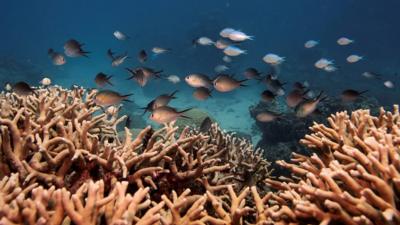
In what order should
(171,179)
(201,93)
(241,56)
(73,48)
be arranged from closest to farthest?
(171,179) → (201,93) → (73,48) → (241,56)

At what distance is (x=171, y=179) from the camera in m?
3.25

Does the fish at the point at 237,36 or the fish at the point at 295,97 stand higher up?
the fish at the point at 237,36

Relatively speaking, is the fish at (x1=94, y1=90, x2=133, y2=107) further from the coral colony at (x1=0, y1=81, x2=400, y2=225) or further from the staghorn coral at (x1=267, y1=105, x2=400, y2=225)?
the staghorn coral at (x1=267, y1=105, x2=400, y2=225)

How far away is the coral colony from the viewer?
2004mm

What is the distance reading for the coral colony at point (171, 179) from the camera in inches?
78.9

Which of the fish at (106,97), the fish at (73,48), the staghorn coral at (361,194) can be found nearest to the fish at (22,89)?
the fish at (106,97)

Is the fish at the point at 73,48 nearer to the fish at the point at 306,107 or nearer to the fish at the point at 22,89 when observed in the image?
the fish at the point at 22,89

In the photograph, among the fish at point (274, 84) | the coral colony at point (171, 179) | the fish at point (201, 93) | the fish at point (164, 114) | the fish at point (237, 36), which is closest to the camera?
the coral colony at point (171, 179)

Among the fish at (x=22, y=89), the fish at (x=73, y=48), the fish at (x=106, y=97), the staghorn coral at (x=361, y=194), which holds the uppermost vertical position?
the fish at (x=73, y=48)

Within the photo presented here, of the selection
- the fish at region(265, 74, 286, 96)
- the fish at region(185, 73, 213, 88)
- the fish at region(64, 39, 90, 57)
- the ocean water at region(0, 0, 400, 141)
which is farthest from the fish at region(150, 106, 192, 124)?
the ocean water at region(0, 0, 400, 141)

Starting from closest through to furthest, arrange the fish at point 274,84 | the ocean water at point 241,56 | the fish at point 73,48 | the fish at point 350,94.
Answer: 1. the fish at point 350,94
2. the fish at point 73,48
3. the fish at point 274,84
4. the ocean water at point 241,56

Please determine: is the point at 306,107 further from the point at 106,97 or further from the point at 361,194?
the point at 361,194

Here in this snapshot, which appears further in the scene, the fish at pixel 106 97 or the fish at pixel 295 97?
the fish at pixel 295 97

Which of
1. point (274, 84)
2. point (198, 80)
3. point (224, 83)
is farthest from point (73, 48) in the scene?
point (274, 84)
